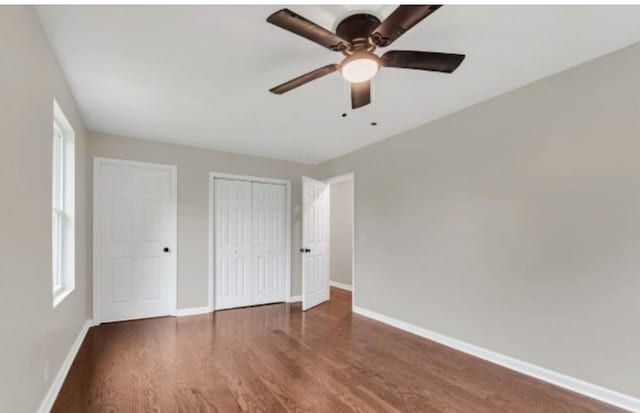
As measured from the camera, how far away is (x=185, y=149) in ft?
15.5

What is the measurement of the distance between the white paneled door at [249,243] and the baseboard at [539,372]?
7.78 feet

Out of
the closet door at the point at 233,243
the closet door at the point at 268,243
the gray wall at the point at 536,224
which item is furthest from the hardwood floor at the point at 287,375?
the closet door at the point at 268,243

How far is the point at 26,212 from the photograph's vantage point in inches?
68.9

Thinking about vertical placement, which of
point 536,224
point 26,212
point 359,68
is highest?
point 359,68

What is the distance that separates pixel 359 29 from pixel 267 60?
848mm

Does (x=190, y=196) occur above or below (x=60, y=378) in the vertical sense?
above

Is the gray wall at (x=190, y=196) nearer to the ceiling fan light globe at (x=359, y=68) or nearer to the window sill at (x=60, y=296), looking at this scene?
the window sill at (x=60, y=296)

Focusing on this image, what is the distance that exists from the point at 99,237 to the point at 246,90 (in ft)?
9.52

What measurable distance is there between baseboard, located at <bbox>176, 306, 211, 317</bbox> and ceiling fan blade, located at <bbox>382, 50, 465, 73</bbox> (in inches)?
166

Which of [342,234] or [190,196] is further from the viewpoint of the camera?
[342,234]

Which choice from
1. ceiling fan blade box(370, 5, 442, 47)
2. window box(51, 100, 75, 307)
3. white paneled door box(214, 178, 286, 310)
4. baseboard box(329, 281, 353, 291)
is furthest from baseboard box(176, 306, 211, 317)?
ceiling fan blade box(370, 5, 442, 47)

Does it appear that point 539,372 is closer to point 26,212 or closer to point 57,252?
point 26,212

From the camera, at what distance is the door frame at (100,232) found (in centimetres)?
406

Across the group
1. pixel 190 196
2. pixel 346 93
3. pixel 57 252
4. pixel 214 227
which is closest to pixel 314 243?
pixel 214 227
